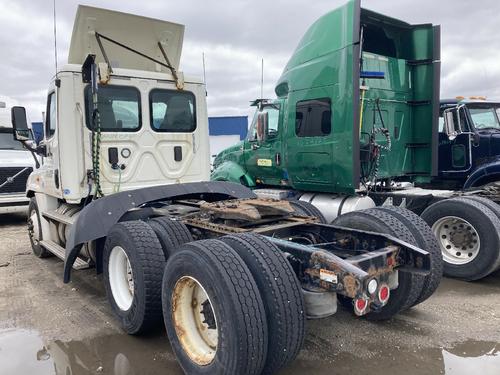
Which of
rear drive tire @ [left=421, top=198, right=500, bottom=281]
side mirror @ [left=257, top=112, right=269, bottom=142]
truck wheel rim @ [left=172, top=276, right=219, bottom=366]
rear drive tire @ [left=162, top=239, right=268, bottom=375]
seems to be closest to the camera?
rear drive tire @ [left=162, top=239, right=268, bottom=375]

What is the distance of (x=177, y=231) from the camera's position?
388 centimetres

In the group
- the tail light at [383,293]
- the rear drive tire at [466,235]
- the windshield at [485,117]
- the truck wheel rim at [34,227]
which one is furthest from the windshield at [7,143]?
the tail light at [383,293]

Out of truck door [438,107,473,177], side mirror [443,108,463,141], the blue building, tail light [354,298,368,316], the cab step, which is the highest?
the blue building

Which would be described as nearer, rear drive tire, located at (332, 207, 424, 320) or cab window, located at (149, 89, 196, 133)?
rear drive tire, located at (332, 207, 424, 320)

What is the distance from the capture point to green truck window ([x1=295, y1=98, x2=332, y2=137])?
6914mm

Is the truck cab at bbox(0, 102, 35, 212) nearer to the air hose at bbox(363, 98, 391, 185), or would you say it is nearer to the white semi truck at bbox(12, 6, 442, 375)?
the white semi truck at bbox(12, 6, 442, 375)

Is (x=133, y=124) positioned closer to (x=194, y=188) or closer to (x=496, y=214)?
(x=194, y=188)

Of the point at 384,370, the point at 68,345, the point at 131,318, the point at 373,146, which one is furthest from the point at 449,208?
the point at 68,345

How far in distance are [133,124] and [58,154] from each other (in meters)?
0.92

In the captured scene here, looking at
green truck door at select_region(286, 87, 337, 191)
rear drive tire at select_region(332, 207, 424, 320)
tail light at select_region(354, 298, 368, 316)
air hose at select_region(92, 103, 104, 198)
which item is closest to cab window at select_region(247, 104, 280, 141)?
green truck door at select_region(286, 87, 337, 191)

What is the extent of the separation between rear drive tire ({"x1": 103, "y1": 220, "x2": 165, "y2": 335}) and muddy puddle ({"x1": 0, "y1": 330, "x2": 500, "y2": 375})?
0.24 meters

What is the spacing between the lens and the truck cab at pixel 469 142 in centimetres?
725

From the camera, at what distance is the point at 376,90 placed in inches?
276

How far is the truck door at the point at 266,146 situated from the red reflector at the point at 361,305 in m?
5.35
